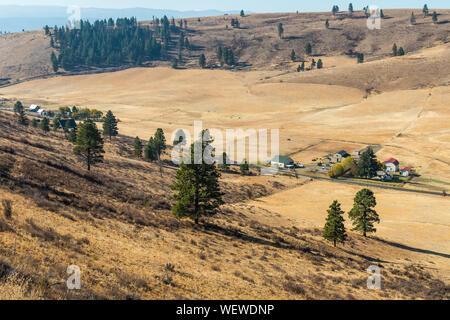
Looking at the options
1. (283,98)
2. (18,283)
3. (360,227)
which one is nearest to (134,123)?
(283,98)

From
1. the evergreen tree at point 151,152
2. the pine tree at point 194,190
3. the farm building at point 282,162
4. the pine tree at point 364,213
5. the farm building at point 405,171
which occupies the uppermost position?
the pine tree at point 194,190

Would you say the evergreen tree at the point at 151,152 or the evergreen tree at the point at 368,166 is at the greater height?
the evergreen tree at the point at 151,152

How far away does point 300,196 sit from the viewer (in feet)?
238

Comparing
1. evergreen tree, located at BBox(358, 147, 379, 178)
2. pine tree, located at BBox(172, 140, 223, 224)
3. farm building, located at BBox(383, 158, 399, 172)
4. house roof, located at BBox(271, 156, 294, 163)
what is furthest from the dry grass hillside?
farm building, located at BBox(383, 158, 399, 172)

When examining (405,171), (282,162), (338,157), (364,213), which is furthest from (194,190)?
(405,171)

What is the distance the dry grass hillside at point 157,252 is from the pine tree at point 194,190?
134 cm

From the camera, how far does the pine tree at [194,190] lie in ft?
119

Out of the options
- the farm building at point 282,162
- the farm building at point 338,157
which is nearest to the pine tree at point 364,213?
the farm building at point 282,162

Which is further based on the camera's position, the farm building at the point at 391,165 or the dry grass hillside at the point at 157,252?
the farm building at the point at 391,165

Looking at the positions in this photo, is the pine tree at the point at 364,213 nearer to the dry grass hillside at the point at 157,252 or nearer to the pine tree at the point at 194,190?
the dry grass hillside at the point at 157,252

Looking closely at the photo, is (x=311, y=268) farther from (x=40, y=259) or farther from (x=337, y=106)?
(x=337, y=106)

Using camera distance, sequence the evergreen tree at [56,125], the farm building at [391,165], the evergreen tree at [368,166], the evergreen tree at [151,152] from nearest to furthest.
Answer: the evergreen tree at [151,152], the evergreen tree at [368,166], the farm building at [391,165], the evergreen tree at [56,125]

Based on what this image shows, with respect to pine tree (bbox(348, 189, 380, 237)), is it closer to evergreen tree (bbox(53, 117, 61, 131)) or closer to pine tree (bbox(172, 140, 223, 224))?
pine tree (bbox(172, 140, 223, 224))

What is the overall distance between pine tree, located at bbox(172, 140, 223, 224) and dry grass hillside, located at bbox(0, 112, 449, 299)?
1.34 m
